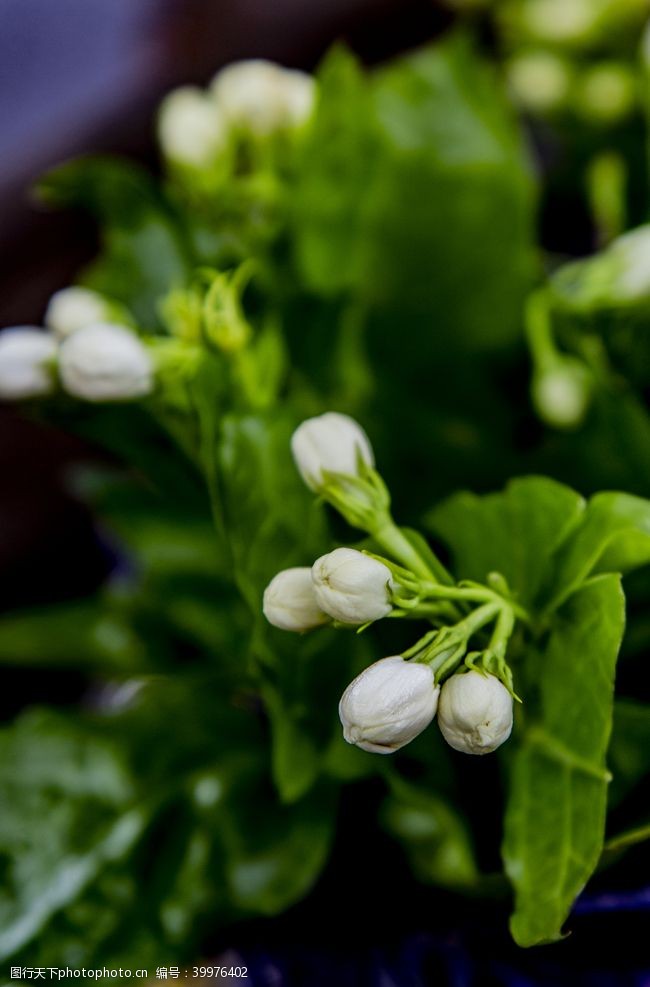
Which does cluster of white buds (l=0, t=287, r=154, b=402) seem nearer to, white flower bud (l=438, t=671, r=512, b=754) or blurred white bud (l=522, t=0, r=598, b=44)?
white flower bud (l=438, t=671, r=512, b=754)

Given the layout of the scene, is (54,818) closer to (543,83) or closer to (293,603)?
(293,603)

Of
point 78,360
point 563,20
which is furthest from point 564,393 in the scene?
point 563,20

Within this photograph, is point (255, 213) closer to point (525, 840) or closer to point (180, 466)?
point (180, 466)

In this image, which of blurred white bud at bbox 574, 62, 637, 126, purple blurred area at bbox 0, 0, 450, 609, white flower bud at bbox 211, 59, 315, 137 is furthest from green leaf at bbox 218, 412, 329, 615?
purple blurred area at bbox 0, 0, 450, 609

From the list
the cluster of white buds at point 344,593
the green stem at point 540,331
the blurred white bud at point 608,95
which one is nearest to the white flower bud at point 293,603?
the cluster of white buds at point 344,593

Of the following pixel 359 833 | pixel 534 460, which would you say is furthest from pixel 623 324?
pixel 359 833

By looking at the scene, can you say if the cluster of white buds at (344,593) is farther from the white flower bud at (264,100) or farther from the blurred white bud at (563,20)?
the blurred white bud at (563,20)
